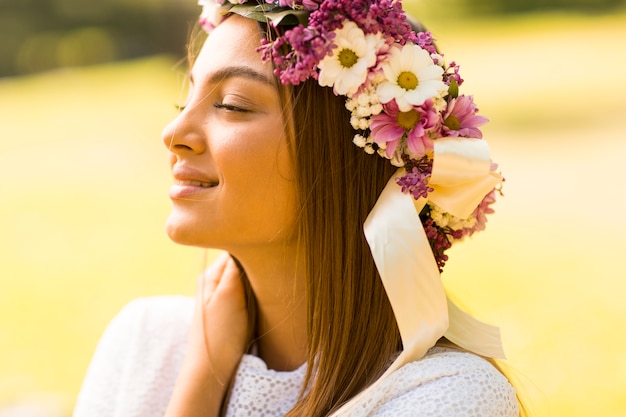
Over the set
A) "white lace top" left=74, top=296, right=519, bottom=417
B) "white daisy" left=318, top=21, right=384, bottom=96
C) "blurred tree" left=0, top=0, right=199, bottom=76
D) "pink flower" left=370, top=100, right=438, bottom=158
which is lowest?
"white lace top" left=74, top=296, right=519, bottom=417

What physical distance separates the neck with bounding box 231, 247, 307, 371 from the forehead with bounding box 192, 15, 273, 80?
41cm

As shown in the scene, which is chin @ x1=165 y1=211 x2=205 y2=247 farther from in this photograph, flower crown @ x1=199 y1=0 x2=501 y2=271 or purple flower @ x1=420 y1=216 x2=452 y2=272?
purple flower @ x1=420 y1=216 x2=452 y2=272

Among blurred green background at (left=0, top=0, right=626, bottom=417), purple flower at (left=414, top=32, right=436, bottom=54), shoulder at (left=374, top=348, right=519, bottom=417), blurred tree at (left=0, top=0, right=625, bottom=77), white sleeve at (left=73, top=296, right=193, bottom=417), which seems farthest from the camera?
blurred tree at (left=0, top=0, right=625, bottom=77)

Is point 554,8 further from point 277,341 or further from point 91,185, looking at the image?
point 277,341

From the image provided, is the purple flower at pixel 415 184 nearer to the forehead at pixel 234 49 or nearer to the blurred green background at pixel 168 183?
the forehead at pixel 234 49

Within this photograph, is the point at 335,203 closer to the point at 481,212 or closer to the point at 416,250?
the point at 416,250

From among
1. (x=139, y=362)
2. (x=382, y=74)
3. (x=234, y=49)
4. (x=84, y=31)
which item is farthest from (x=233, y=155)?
(x=84, y=31)

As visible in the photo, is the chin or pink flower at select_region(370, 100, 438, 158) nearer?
pink flower at select_region(370, 100, 438, 158)

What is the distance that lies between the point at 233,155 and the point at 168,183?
6.06 m

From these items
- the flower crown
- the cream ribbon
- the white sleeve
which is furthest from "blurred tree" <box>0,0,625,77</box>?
the cream ribbon

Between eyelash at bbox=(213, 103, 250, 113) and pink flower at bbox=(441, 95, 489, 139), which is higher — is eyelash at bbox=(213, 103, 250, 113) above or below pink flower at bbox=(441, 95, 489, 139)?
above

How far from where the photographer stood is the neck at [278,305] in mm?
2049

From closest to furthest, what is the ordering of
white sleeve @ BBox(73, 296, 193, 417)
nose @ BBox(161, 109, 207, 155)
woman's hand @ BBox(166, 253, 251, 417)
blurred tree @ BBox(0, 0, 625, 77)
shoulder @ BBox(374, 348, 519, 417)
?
1. shoulder @ BBox(374, 348, 519, 417)
2. nose @ BBox(161, 109, 207, 155)
3. woman's hand @ BBox(166, 253, 251, 417)
4. white sleeve @ BBox(73, 296, 193, 417)
5. blurred tree @ BBox(0, 0, 625, 77)

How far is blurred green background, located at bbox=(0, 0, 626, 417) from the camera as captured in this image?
4.78m
